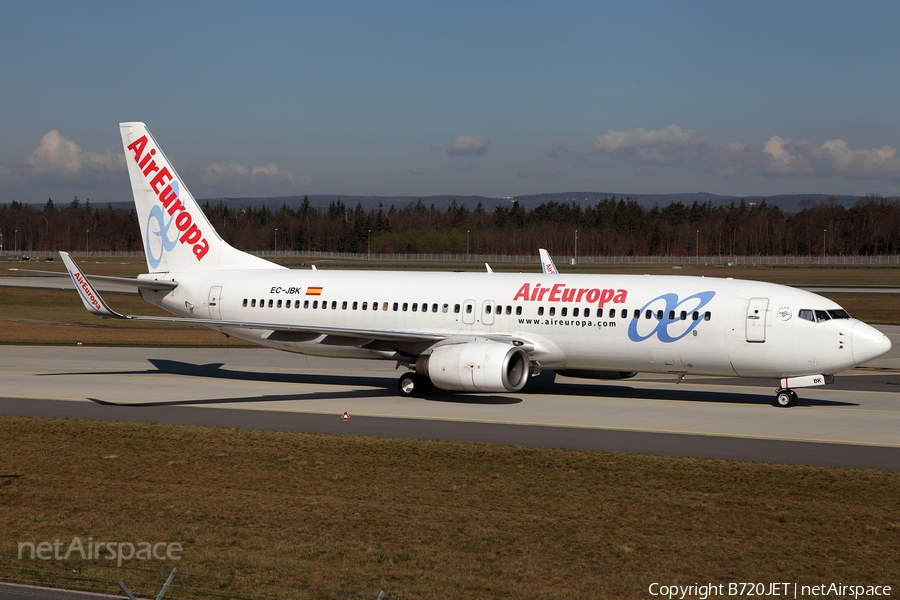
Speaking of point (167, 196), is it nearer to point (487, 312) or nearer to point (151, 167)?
point (151, 167)

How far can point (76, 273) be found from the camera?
30.8 metres

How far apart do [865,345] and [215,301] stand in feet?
74.7

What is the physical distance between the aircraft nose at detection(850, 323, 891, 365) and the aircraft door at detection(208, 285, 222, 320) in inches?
874

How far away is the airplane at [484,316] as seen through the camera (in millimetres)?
28672

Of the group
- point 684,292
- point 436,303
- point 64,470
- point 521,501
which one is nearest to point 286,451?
point 64,470

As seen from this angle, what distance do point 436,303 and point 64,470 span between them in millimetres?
15323

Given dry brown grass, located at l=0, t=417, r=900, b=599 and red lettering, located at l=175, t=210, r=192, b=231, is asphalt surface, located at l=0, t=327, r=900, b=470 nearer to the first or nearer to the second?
dry brown grass, located at l=0, t=417, r=900, b=599

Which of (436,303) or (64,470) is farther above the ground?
(436,303)

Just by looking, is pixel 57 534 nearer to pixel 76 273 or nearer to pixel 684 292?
pixel 76 273
